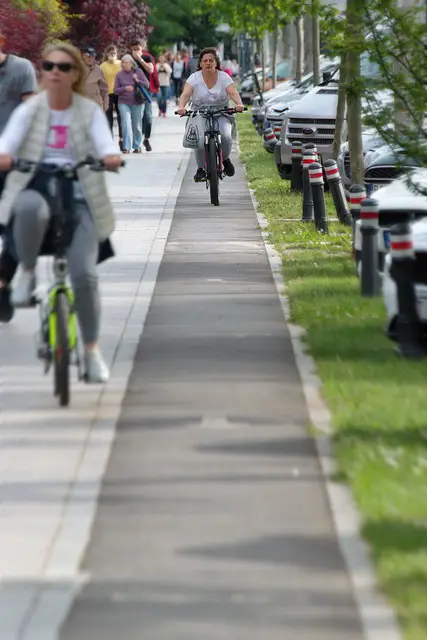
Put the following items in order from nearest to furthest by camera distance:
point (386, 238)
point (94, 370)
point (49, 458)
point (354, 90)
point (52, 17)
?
point (49, 458) < point (94, 370) < point (386, 238) < point (354, 90) < point (52, 17)

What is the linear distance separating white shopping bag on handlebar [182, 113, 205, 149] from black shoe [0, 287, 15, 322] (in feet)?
30.6

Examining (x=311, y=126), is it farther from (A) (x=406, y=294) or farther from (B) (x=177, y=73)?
(B) (x=177, y=73)

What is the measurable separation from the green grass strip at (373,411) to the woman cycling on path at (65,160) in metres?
1.45

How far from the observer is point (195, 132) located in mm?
21297

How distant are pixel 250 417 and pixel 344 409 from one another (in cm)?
48

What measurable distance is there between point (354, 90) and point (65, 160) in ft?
15.8

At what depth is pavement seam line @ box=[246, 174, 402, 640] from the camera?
18.3 feet

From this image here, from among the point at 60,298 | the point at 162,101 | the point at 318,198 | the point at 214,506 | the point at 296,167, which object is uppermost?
the point at 60,298

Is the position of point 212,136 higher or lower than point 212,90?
lower

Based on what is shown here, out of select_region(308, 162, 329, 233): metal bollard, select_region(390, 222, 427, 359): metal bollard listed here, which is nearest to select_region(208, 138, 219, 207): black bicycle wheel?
select_region(308, 162, 329, 233): metal bollard

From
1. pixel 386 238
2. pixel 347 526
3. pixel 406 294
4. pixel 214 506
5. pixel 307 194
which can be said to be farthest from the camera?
pixel 307 194

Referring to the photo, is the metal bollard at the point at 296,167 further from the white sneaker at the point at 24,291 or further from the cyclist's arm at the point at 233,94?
the white sneaker at the point at 24,291

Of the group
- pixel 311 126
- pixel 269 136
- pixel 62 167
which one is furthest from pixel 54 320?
pixel 269 136

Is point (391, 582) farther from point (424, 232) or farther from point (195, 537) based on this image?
point (424, 232)
